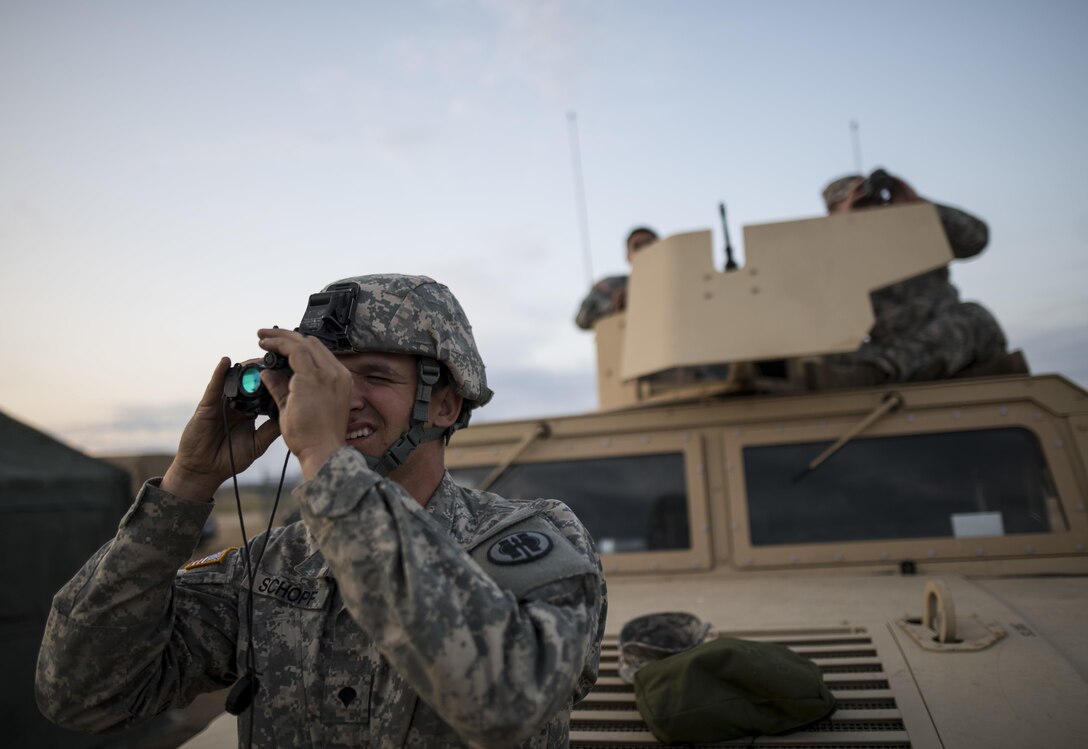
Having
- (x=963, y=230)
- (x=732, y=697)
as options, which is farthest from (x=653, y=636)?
(x=963, y=230)

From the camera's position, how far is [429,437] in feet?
4.62

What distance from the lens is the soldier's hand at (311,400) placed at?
3.52 ft

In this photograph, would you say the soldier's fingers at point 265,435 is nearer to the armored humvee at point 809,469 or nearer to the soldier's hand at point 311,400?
the soldier's hand at point 311,400

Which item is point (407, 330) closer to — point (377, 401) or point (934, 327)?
point (377, 401)

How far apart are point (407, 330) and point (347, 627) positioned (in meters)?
0.50

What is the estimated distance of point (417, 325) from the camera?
1396mm

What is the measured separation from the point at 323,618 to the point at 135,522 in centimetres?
33

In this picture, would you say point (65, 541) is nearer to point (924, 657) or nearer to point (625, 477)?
point (625, 477)

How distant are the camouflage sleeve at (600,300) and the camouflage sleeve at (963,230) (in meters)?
1.76

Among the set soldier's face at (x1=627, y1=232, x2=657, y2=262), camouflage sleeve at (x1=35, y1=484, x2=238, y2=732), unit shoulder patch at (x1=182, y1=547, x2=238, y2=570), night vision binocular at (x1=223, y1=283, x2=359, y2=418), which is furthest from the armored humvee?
night vision binocular at (x1=223, y1=283, x2=359, y2=418)

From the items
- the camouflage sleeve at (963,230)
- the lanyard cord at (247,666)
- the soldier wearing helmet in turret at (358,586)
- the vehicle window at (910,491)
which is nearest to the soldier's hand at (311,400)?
the soldier wearing helmet in turret at (358,586)

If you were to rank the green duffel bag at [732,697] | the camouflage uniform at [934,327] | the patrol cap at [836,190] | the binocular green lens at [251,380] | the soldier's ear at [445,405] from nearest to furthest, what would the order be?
the binocular green lens at [251,380] < the soldier's ear at [445,405] < the green duffel bag at [732,697] < the camouflage uniform at [934,327] < the patrol cap at [836,190]

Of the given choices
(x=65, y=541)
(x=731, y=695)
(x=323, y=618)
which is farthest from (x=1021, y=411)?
(x=65, y=541)

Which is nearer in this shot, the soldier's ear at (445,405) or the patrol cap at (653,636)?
the soldier's ear at (445,405)
